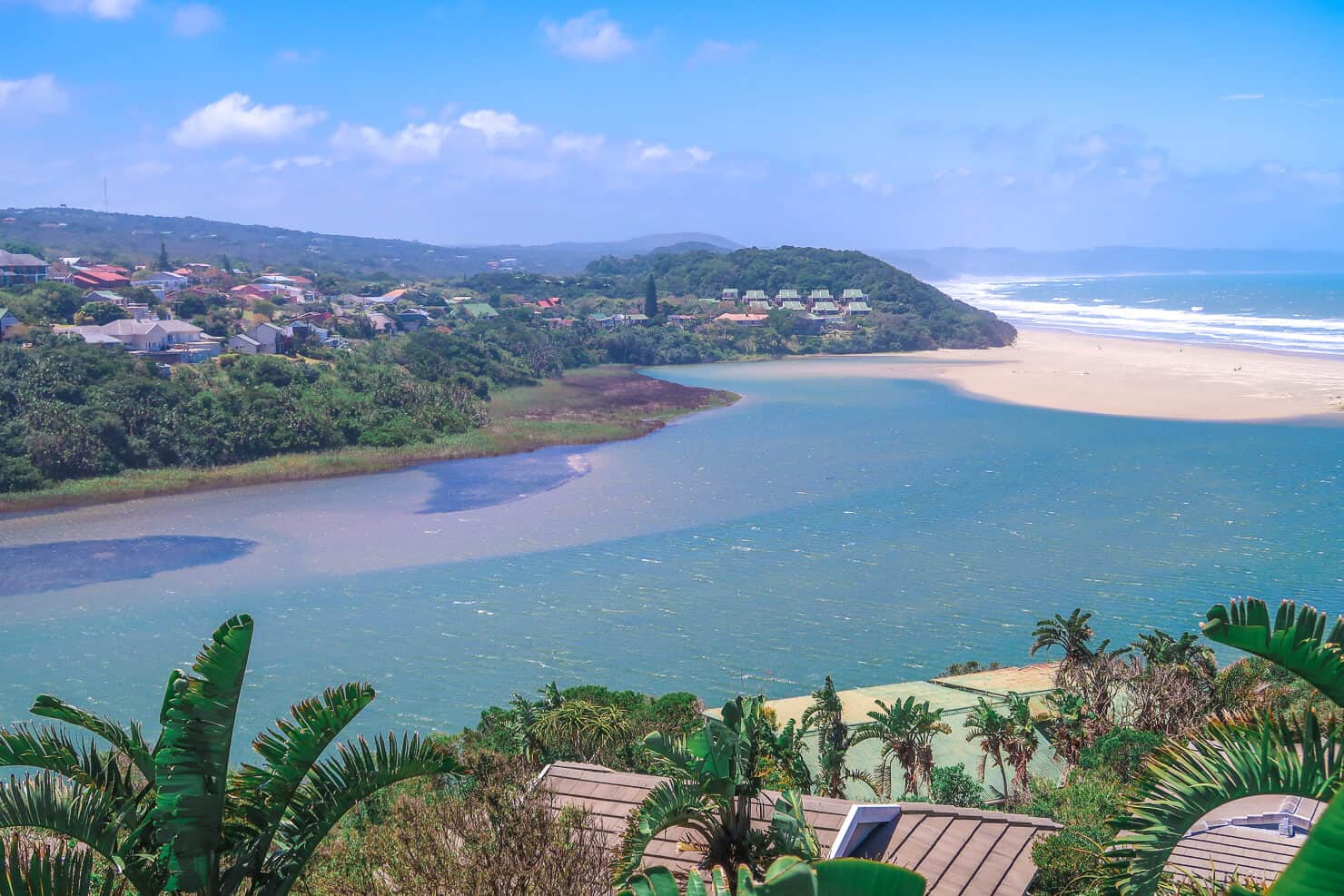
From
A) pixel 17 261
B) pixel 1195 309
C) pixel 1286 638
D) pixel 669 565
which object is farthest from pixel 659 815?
pixel 1195 309

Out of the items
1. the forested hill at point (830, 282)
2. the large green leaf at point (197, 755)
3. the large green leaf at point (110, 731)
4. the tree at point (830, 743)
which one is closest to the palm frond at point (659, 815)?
the large green leaf at point (197, 755)

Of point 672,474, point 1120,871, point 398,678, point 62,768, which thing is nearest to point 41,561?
point 398,678

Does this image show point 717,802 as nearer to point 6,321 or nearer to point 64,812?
point 64,812

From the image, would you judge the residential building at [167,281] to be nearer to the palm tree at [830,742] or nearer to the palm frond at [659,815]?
the palm tree at [830,742]

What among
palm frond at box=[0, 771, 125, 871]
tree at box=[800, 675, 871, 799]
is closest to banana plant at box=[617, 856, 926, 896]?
palm frond at box=[0, 771, 125, 871]

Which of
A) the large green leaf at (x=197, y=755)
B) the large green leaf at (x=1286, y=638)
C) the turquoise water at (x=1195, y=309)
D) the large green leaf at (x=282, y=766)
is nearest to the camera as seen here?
the large green leaf at (x=1286, y=638)

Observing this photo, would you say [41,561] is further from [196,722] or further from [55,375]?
[196,722]
